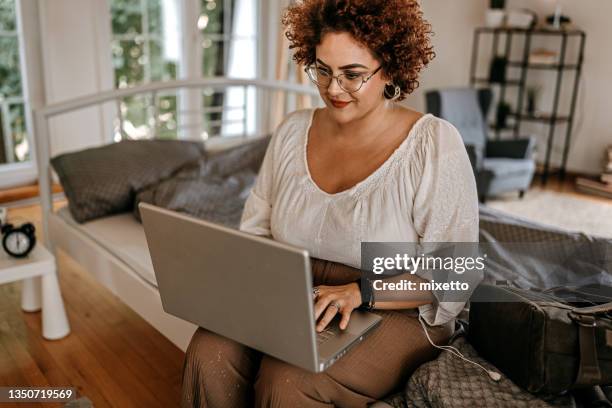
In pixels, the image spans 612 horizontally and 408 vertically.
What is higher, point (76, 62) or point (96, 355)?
point (76, 62)

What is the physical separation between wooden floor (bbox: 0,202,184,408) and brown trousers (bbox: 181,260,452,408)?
0.59 metres

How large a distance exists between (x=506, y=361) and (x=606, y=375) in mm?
178

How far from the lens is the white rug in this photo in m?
3.63

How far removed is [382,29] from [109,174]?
142cm

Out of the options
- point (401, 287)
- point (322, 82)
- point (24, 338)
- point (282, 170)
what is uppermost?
point (322, 82)

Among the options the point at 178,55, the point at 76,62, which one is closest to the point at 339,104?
the point at 76,62

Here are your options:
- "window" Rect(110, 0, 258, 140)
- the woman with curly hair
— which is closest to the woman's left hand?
the woman with curly hair

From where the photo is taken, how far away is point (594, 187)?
4.37 m

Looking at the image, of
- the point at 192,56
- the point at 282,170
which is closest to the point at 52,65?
the point at 192,56

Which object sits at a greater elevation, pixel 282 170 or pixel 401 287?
pixel 282 170

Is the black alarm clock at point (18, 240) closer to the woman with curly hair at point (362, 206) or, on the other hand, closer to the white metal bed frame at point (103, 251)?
the white metal bed frame at point (103, 251)

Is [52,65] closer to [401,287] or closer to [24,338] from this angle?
[24,338]

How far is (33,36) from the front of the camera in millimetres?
3594

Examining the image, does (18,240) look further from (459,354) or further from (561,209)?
(561,209)
